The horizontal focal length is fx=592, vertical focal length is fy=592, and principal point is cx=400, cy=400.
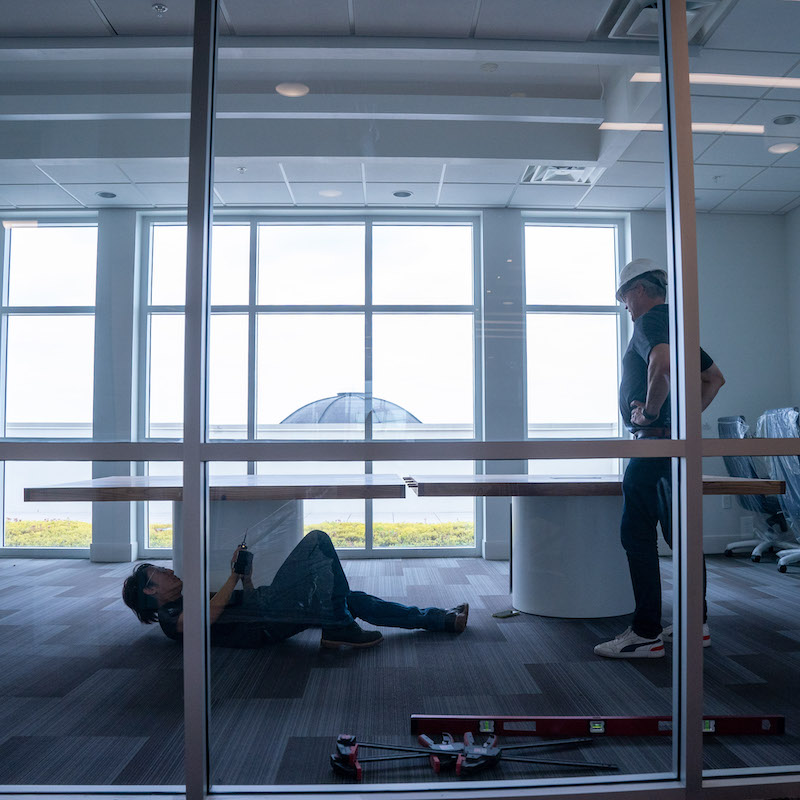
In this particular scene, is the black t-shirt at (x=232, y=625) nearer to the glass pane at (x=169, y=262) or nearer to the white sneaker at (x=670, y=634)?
the glass pane at (x=169, y=262)

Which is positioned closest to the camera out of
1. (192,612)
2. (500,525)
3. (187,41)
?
(192,612)

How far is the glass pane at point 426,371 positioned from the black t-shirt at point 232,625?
0.75 m

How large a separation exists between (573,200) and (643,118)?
0.99 ft

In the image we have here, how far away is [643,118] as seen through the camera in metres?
1.78

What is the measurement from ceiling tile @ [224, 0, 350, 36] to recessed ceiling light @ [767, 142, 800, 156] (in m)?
1.35

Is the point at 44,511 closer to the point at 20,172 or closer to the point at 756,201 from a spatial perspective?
the point at 20,172

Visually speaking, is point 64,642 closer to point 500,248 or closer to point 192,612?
point 192,612

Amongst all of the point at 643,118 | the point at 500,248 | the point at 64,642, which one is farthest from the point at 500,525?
the point at 64,642

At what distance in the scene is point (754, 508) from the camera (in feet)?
5.81

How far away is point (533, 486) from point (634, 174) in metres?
0.99

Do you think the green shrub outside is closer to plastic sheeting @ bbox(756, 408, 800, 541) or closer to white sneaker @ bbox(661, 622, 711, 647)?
white sneaker @ bbox(661, 622, 711, 647)

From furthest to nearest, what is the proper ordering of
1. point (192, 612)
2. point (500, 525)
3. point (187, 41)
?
1. point (500, 525)
2. point (187, 41)
3. point (192, 612)

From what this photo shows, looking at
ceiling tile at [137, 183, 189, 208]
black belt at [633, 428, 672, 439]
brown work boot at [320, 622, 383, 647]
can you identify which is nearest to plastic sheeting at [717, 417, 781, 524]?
black belt at [633, 428, 672, 439]

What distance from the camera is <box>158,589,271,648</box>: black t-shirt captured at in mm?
1718
